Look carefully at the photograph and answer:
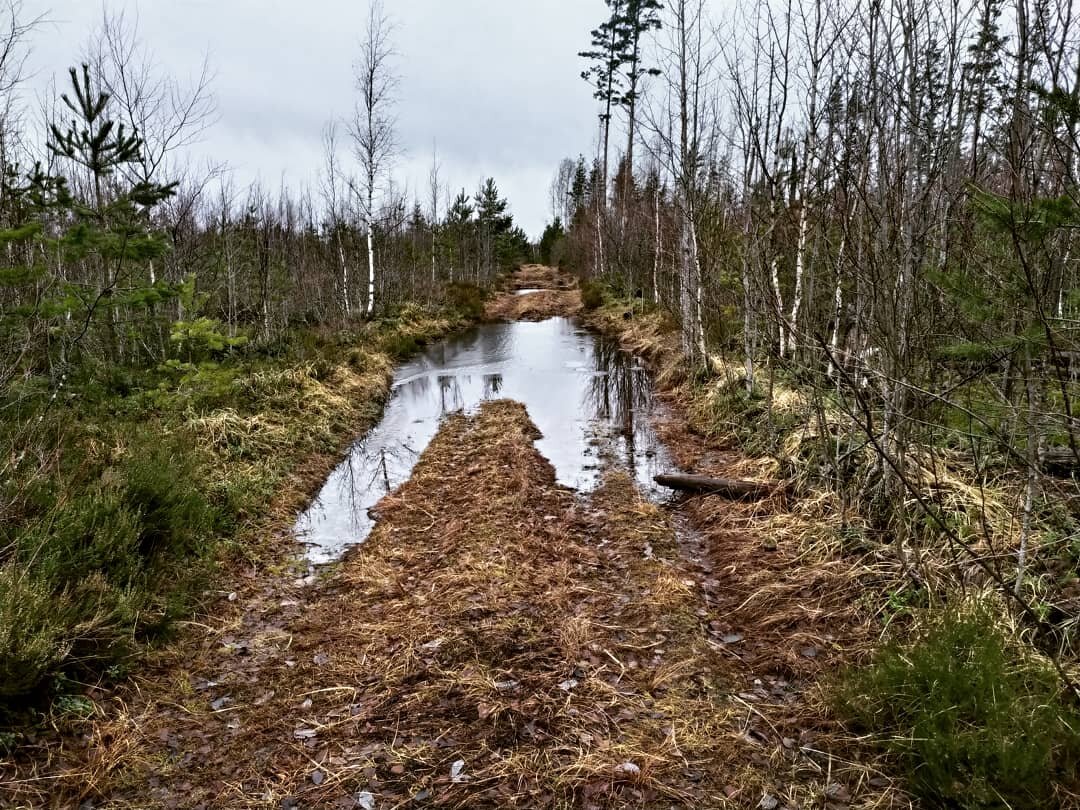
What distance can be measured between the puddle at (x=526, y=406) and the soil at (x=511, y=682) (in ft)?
4.04

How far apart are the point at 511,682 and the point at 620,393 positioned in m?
8.56

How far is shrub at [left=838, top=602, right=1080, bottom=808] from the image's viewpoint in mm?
2223

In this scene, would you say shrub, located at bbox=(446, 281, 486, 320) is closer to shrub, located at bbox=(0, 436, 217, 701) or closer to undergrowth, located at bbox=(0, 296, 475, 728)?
undergrowth, located at bbox=(0, 296, 475, 728)

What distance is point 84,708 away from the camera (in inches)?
124

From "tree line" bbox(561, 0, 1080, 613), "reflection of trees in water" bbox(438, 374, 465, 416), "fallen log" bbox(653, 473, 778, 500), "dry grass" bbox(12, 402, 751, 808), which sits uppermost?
"tree line" bbox(561, 0, 1080, 613)

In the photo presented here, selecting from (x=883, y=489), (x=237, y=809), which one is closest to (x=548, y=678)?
(x=237, y=809)

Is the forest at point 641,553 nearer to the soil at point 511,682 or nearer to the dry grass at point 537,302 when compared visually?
the soil at point 511,682

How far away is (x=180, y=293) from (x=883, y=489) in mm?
6423

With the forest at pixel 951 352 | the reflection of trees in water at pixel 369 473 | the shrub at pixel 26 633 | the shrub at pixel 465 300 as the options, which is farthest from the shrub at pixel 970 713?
the shrub at pixel 465 300

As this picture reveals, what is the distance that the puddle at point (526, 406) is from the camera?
6.81 metres

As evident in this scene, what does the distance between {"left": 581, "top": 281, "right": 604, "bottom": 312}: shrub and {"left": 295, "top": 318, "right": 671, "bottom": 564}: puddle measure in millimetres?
5553

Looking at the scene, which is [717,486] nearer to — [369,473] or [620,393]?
[369,473]

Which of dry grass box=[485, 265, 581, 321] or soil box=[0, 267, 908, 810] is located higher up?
dry grass box=[485, 265, 581, 321]

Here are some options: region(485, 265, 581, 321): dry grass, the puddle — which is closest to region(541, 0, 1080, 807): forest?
the puddle
